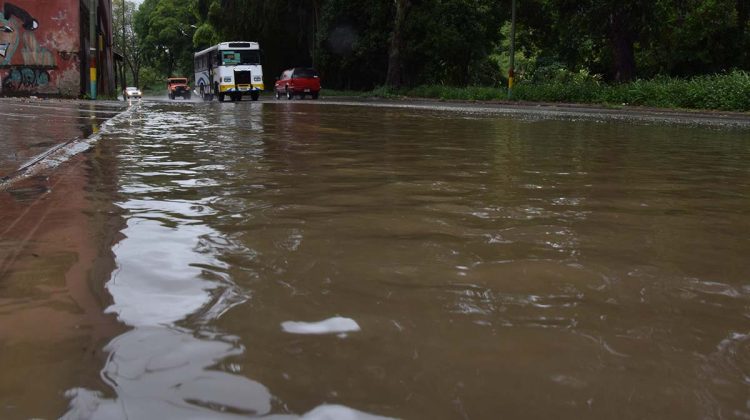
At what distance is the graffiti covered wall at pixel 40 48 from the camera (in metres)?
27.4

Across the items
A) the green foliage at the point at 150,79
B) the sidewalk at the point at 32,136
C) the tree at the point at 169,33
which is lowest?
the sidewalk at the point at 32,136

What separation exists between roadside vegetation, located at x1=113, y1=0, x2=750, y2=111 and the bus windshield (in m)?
6.86

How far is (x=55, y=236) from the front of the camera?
3924 mm

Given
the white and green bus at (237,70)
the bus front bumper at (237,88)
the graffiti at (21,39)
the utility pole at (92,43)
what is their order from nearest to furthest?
the utility pole at (92,43), the graffiti at (21,39), the bus front bumper at (237,88), the white and green bus at (237,70)

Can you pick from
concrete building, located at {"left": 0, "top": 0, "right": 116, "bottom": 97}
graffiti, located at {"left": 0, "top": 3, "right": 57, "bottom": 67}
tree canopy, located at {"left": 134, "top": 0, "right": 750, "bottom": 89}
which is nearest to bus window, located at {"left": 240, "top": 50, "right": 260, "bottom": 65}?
→ tree canopy, located at {"left": 134, "top": 0, "right": 750, "bottom": 89}

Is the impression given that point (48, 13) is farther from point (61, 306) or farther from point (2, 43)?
point (61, 306)

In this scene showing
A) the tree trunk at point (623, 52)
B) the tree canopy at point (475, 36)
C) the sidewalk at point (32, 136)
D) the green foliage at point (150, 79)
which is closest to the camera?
the sidewalk at point (32, 136)

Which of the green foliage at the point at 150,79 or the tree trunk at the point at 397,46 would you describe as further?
the green foliage at the point at 150,79

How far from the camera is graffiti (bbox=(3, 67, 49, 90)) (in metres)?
27.9

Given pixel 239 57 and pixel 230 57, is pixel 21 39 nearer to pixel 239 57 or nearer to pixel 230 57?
pixel 230 57

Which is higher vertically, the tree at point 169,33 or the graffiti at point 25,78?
the tree at point 169,33

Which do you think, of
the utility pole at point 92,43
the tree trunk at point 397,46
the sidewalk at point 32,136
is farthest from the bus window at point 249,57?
the sidewalk at point 32,136

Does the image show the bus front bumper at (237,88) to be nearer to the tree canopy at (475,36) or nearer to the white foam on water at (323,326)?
the tree canopy at (475,36)

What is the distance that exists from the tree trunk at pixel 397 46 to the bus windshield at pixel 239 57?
296 inches
